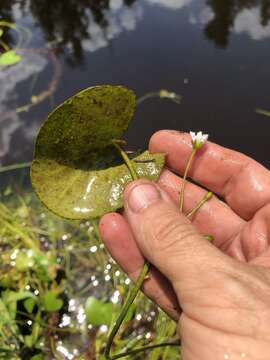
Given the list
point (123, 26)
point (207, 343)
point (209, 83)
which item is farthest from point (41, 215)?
point (123, 26)

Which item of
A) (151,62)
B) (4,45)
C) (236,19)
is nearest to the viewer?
(151,62)

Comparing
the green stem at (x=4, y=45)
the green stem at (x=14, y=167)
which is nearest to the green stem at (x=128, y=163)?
the green stem at (x=14, y=167)

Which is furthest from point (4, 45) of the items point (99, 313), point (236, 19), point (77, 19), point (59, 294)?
point (99, 313)

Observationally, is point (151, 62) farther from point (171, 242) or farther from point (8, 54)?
point (171, 242)

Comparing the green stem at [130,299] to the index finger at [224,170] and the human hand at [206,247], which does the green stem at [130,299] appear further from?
the index finger at [224,170]

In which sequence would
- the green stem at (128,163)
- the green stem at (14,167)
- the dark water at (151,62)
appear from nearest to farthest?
the green stem at (128,163) → the green stem at (14,167) → the dark water at (151,62)

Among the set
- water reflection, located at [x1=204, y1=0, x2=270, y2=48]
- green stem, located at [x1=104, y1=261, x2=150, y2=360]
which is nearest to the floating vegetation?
green stem, located at [x1=104, y1=261, x2=150, y2=360]
